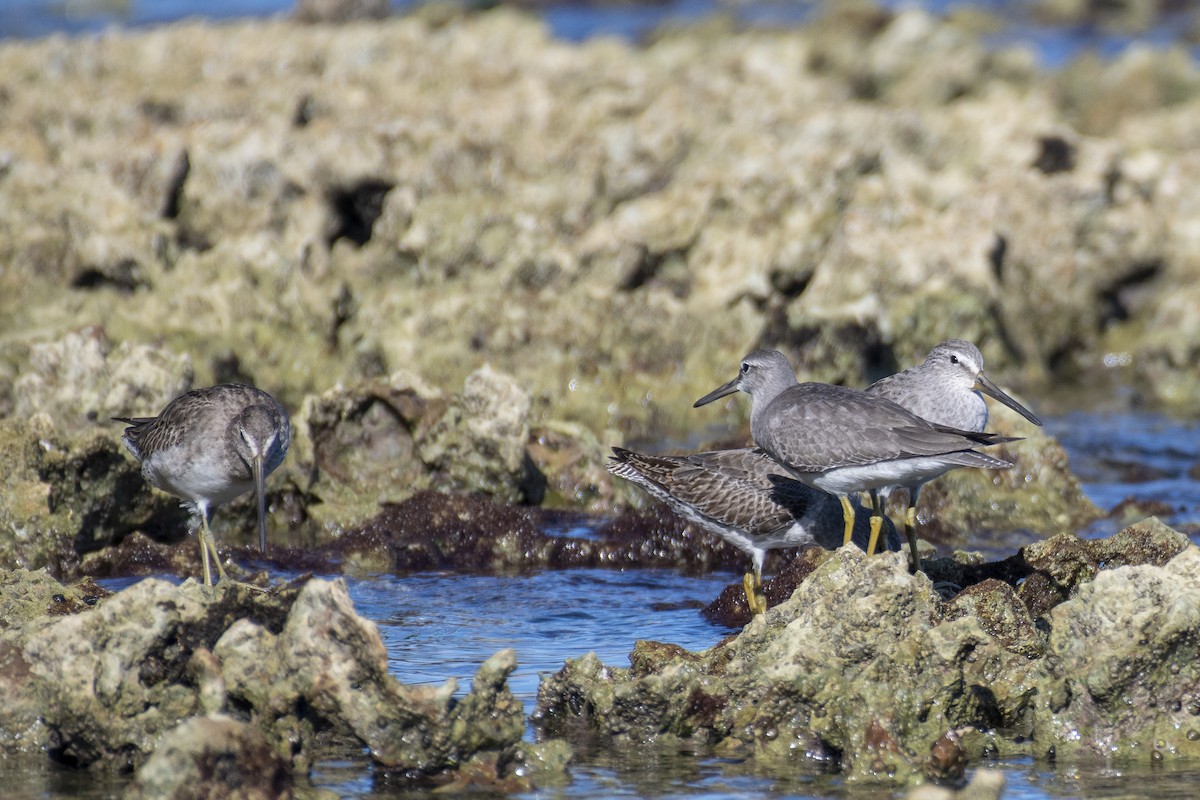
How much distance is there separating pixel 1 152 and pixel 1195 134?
49.6ft

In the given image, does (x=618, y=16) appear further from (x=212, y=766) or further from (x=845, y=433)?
(x=212, y=766)

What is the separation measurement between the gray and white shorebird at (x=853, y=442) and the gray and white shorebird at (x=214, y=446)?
286 cm

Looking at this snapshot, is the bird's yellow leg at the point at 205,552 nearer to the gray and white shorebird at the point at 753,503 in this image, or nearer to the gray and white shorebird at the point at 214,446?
the gray and white shorebird at the point at 214,446

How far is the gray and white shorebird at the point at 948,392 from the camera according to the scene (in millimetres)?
9414

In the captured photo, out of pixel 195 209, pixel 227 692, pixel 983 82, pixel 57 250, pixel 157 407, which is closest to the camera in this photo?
pixel 227 692

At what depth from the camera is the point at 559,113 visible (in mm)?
19312

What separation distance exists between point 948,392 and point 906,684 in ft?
10.2

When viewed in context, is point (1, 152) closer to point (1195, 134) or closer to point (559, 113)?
point (559, 113)

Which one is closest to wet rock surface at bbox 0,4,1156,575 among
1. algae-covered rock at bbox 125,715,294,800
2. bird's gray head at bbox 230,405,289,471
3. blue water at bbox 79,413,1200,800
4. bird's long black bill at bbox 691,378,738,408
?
blue water at bbox 79,413,1200,800

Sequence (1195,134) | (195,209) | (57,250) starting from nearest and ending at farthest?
(57,250) < (195,209) < (1195,134)

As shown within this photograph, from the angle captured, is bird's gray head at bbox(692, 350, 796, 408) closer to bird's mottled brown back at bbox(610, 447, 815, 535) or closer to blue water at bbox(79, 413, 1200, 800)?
→ bird's mottled brown back at bbox(610, 447, 815, 535)

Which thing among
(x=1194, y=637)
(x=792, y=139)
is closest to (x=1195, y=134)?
(x=792, y=139)

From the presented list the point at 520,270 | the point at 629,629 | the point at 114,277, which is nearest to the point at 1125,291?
the point at 520,270

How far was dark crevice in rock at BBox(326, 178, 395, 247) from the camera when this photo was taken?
15.9 meters
